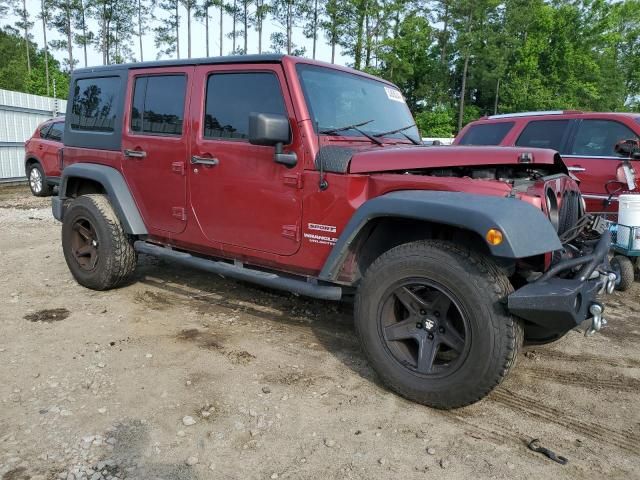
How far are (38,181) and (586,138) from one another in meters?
11.4

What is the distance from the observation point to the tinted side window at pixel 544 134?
21.1 feet

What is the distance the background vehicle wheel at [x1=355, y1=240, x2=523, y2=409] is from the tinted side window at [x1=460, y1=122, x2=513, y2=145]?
15.5 ft

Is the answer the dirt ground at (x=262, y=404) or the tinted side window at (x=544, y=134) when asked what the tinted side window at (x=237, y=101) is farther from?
the tinted side window at (x=544, y=134)

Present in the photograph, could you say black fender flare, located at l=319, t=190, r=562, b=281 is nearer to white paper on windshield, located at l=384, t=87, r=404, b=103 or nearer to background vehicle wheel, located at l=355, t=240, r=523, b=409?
background vehicle wheel, located at l=355, t=240, r=523, b=409

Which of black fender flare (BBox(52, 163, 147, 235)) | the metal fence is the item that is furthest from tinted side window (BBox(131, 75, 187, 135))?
the metal fence

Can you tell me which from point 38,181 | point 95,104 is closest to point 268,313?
point 95,104

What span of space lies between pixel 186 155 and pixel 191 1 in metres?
41.1

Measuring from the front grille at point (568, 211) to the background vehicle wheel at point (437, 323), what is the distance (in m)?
0.74

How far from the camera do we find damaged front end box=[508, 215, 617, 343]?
2.42m

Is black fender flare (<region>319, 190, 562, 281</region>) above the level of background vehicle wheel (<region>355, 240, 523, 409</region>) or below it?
above

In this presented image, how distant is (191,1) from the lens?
39.6m

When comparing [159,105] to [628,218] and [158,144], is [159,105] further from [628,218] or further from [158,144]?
[628,218]

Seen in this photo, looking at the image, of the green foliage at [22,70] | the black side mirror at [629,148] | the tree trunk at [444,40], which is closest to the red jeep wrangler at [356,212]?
the black side mirror at [629,148]

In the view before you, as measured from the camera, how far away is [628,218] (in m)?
5.12
